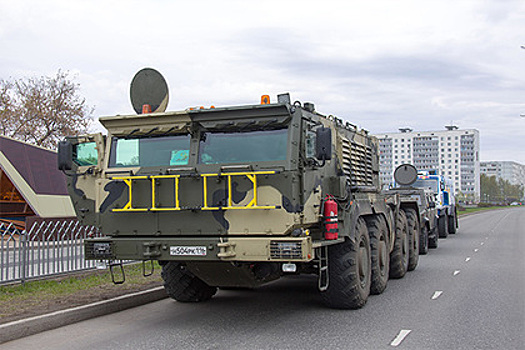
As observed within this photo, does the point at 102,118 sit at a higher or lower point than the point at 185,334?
higher

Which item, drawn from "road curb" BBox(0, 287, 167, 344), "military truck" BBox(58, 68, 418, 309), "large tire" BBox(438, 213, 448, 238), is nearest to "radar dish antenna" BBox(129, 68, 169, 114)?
"military truck" BBox(58, 68, 418, 309)

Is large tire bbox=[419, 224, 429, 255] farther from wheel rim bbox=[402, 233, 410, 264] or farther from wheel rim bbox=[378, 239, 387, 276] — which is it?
wheel rim bbox=[378, 239, 387, 276]

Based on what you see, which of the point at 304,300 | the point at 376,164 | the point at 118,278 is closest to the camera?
the point at 304,300

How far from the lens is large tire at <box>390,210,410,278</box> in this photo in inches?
479

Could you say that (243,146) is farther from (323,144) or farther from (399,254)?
(399,254)

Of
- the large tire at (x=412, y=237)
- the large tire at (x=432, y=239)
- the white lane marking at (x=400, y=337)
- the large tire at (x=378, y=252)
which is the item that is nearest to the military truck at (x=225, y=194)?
the large tire at (x=378, y=252)

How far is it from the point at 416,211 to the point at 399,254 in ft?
9.99

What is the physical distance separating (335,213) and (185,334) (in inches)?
96.8

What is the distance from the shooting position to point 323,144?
7.27 meters

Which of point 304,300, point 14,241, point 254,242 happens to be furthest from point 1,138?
point 254,242

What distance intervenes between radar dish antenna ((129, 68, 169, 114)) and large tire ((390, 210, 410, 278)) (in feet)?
19.2

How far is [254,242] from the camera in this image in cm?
712

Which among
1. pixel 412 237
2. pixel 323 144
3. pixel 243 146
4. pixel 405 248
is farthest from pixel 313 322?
pixel 412 237

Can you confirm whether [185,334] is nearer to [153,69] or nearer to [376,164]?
[153,69]
